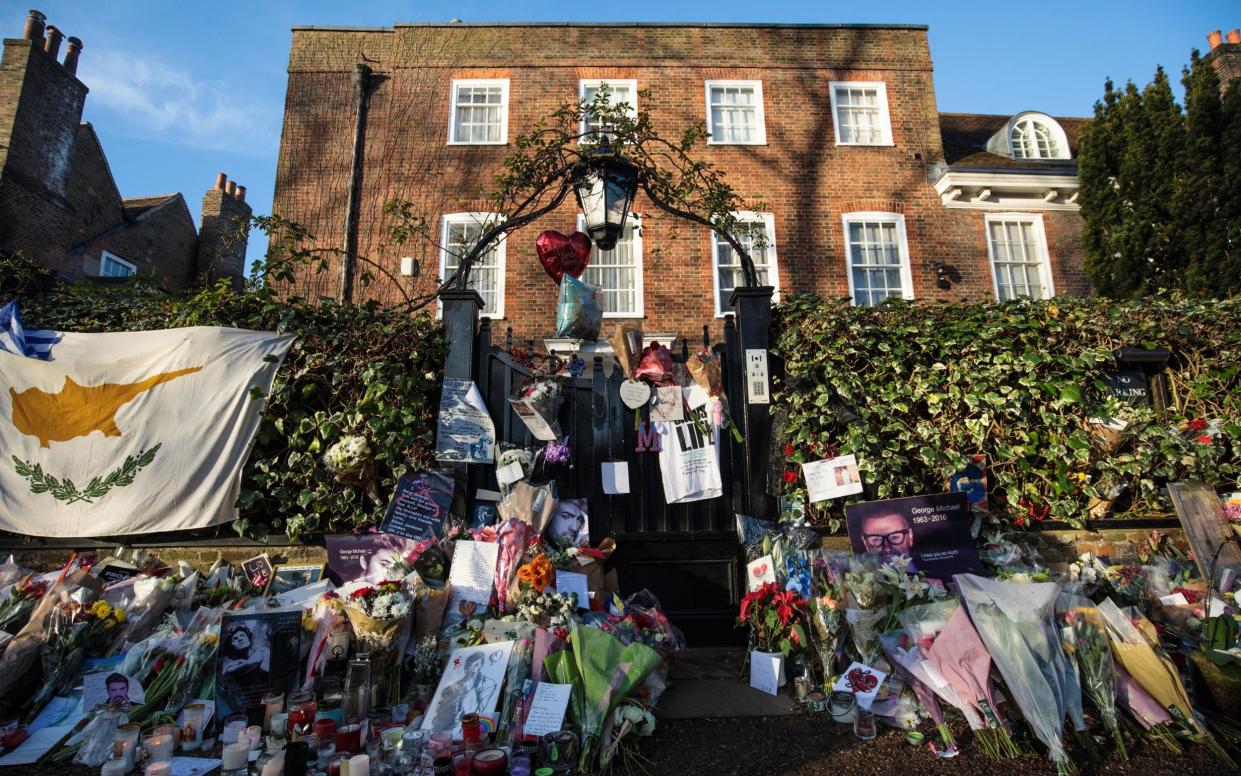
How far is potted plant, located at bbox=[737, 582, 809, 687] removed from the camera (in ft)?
12.7

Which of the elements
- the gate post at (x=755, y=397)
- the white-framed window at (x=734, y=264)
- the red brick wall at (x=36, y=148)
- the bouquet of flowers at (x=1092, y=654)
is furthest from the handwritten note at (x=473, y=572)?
the red brick wall at (x=36, y=148)

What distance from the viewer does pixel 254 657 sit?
11.1 ft

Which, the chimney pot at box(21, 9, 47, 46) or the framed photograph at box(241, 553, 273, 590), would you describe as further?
the chimney pot at box(21, 9, 47, 46)

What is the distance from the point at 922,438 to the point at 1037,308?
59.4 inches

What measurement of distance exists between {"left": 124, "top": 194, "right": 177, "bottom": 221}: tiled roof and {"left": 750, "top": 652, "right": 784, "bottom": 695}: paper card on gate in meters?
21.7

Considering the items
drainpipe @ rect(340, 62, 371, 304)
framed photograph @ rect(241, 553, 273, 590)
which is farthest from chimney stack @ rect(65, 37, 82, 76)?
framed photograph @ rect(241, 553, 273, 590)

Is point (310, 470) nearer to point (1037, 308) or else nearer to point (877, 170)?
point (1037, 308)

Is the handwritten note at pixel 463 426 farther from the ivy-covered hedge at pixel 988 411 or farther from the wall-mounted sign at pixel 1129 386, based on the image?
the wall-mounted sign at pixel 1129 386

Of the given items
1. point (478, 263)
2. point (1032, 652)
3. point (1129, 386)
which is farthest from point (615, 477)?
point (478, 263)

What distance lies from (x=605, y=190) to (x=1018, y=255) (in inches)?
397

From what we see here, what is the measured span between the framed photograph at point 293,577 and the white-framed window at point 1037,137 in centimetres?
1409

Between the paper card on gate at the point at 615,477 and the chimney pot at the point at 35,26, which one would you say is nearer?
the paper card on gate at the point at 615,477

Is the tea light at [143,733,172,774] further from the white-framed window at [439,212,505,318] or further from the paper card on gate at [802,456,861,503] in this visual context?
the white-framed window at [439,212,505,318]

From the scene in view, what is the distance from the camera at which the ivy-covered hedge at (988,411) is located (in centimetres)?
485
